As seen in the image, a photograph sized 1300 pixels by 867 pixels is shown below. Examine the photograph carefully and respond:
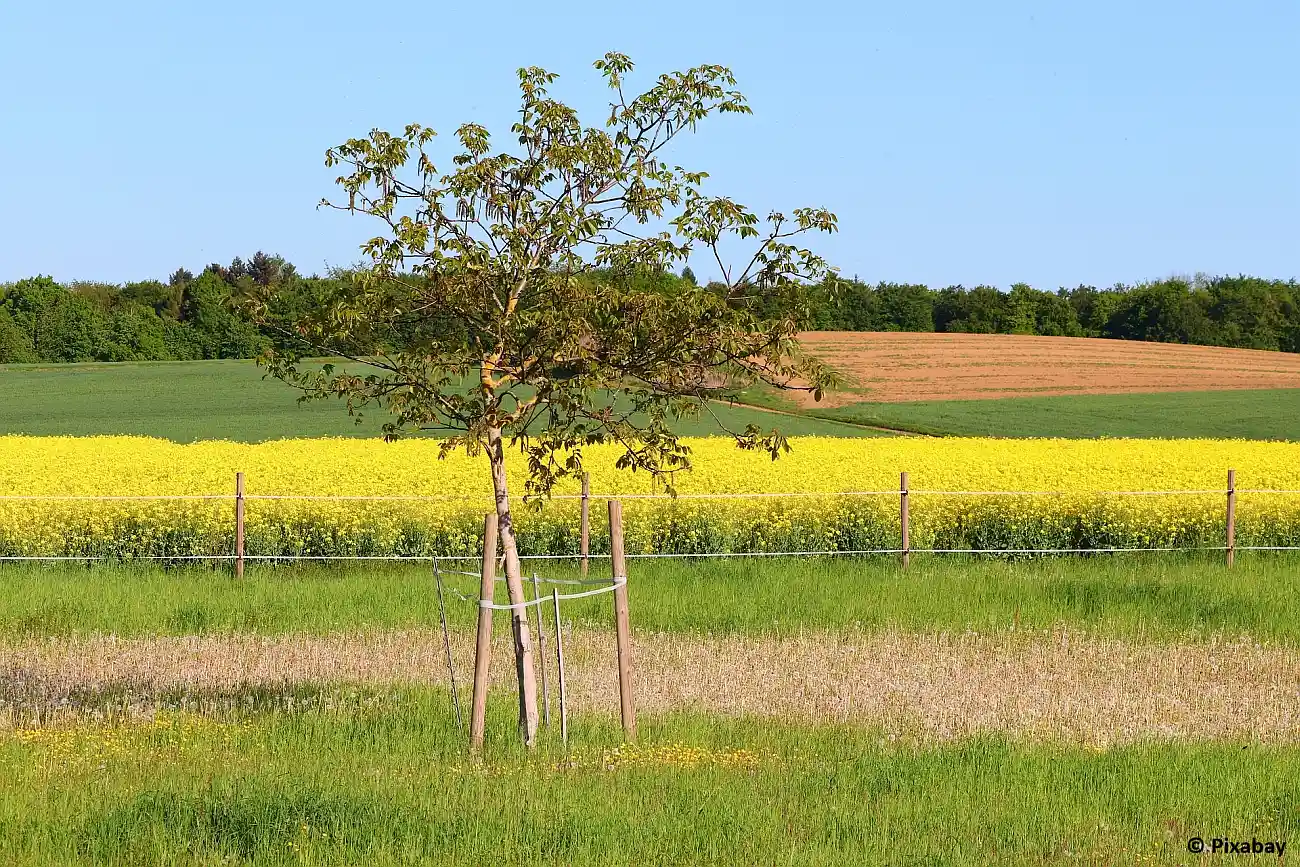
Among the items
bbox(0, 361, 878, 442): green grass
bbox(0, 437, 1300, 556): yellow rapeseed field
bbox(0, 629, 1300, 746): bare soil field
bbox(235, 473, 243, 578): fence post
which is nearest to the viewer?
bbox(0, 629, 1300, 746): bare soil field

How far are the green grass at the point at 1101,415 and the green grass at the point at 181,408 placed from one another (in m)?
2.78

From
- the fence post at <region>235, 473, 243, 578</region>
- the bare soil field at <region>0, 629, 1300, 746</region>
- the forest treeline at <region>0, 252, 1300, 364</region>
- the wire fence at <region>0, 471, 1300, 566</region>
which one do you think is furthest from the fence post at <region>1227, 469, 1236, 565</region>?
the forest treeline at <region>0, 252, 1300, 364</region>

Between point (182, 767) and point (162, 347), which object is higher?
point (162, 347)

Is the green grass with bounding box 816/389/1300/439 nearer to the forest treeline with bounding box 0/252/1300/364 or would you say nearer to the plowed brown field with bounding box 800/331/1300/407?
the plowed brown field with bounding box 800/331/1300/407

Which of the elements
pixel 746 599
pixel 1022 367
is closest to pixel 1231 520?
pixel 746 599

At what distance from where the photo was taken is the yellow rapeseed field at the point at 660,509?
22.2 m

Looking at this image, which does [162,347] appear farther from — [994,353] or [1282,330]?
[1282,330]

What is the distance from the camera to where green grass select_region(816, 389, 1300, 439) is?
1837 inches

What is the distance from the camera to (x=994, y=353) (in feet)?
224

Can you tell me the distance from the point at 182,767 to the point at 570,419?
327 centimetres

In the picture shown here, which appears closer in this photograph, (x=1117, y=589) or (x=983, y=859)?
(x=983, y=859)

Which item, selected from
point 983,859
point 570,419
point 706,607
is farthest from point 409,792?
point 706,607

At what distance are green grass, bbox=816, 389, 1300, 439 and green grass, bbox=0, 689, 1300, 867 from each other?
36659 millimetres

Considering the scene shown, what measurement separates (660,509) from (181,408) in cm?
3685
